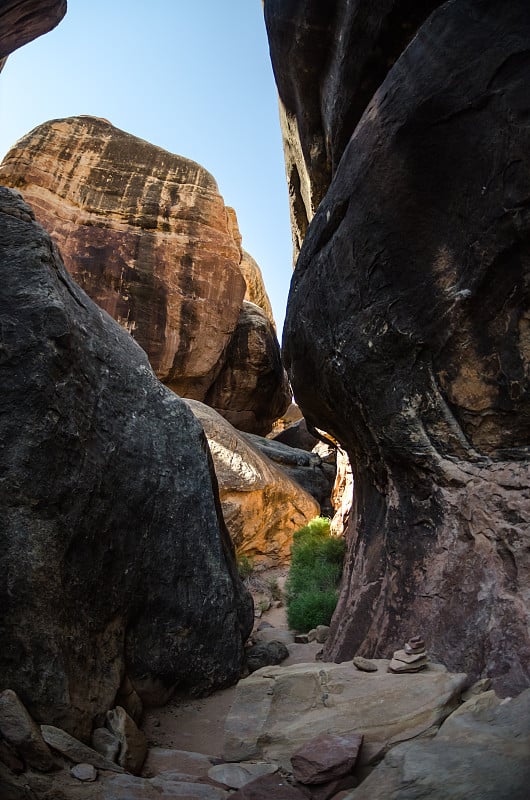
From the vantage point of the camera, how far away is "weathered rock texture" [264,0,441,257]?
5.93 m

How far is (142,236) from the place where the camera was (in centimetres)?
1831

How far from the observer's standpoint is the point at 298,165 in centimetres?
1088

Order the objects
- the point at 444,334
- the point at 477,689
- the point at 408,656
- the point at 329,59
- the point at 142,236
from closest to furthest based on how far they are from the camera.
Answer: the point at 477,689
the point at 408,656
the point at 444,334
the point at 329,59
the point at 142,236

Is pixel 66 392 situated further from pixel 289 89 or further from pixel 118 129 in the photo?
pixel 118 129

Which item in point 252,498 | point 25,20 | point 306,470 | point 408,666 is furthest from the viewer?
point 306,470

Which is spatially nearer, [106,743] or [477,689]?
[477,689]

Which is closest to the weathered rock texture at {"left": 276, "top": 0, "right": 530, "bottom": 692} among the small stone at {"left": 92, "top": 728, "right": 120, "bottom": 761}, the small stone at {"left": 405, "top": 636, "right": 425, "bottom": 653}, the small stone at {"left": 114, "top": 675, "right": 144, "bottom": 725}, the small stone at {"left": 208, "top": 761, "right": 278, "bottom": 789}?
the small stone at {"left": 405, "top": 636, "right": 425, "bottom": 653}

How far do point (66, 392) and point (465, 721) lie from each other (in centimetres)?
380

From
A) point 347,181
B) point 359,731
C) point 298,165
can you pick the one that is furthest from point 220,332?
point 359,731

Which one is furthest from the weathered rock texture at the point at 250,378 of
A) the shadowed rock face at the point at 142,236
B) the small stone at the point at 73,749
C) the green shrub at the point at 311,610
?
the small stone at the point at 73,749

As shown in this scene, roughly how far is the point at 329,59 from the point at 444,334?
4.77 m

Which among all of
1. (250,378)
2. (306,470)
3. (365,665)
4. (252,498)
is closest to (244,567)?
(252,498)

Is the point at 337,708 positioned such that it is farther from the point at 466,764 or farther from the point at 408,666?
the point at 466,764

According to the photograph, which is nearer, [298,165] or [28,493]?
[28,493]
